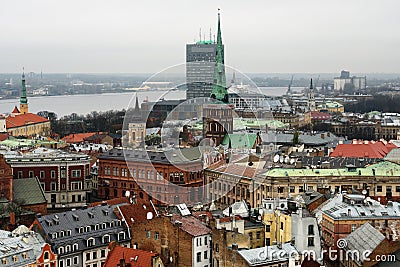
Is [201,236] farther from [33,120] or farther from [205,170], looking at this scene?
[33,120]

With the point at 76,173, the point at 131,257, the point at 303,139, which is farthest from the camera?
the point at 303,139

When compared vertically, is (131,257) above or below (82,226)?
above

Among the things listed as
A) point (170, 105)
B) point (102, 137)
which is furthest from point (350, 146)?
point (102, 137)

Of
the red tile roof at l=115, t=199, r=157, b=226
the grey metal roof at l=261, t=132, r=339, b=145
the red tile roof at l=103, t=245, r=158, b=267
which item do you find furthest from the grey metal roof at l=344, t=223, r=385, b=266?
the grey metal roof at l=261, t=132, r=339, b=145

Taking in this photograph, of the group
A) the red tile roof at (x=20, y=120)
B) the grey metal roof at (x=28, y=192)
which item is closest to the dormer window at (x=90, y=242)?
the grey metal roof at (x=28, y=192)

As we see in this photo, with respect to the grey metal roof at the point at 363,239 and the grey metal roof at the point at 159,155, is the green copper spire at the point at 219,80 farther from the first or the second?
the grey metal roof at the point at 363,239

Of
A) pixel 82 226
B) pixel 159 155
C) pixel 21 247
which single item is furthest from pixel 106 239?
pixel 159 155

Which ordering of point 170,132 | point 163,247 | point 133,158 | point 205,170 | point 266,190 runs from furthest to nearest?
1. point 170,132
2. point 133,158
3. point 205,170
4. point 266,190
5. point 163,247

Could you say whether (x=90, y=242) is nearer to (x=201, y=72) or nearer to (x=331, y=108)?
(x=201, y=72)
